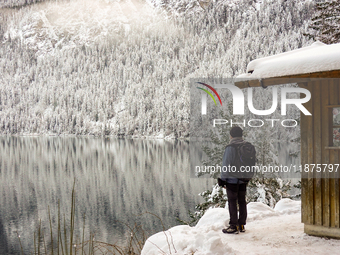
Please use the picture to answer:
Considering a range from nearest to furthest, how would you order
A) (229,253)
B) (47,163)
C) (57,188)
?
1. (229,253)
2. (57,188)
3. (47,163)

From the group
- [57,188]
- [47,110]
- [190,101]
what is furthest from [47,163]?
[47,110]

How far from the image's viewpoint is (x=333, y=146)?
4.54 metres

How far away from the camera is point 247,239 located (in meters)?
4.90

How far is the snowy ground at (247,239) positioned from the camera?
14.0 feet

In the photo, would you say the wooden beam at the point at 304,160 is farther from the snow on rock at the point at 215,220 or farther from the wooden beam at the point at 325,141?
the snow on rock at the point at 215,220

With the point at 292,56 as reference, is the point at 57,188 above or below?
below

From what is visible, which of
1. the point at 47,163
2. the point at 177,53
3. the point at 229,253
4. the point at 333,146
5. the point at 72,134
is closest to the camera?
the point at 229,253

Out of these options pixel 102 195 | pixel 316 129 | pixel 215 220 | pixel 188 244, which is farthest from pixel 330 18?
pixel 102 195

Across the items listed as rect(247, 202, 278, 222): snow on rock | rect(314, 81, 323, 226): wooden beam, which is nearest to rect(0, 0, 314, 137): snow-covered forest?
rect(247, 202, 278, 222): snow on rock

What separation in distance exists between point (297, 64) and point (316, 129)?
0.88 metres

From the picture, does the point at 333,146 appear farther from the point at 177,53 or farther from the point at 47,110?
the point at 177,53

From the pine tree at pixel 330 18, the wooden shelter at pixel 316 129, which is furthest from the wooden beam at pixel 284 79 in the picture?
the pine tree at pixel 330 18

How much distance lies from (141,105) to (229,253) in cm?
12225

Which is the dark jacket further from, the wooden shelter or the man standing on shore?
the wooden shelter
